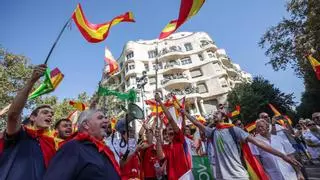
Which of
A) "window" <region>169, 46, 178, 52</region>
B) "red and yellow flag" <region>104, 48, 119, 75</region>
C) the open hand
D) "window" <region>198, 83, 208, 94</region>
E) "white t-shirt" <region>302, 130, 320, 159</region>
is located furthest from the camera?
"window" <region>169, 46, 178, 52</region>

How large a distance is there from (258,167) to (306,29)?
46.6ft

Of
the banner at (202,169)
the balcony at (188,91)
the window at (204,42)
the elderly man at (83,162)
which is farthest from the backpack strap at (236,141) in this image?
the window at (204,42)

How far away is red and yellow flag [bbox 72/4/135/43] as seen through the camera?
18.4 ft

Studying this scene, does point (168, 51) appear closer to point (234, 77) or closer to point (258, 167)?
point (234, 77)

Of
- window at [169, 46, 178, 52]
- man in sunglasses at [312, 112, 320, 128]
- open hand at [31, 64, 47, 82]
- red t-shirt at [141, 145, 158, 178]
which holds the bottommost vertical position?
red t-shirt at [141, 145, 158, 178]

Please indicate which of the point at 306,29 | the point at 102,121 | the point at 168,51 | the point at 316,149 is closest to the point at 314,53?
the point at 306,29

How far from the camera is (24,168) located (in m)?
2.70

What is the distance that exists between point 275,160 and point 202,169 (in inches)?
54.4

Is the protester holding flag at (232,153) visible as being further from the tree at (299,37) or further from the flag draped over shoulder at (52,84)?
the tree at (299,37)

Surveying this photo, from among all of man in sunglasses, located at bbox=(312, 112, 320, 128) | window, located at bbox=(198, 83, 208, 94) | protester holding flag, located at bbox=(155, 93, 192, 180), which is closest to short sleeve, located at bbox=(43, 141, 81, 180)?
protester holding flag, located at bbox=(155, 93, 192, 180)

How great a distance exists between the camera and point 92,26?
5.96 meters

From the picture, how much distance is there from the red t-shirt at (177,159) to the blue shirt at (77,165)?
2.88m

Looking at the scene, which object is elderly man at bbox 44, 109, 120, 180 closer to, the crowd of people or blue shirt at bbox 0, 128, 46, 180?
the crowd of people

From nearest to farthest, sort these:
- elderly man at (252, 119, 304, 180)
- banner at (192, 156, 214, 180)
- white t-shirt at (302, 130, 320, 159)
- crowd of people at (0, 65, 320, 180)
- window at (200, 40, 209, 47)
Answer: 1. crowd of people at (0, 65, 320, 180)
2. elderly man at (252, 119, 304, 180)
3. banner at (192, 156, 214, 180)
4. white t-shirt at (302, 130, 320, 159)
5. window at (200, 40, 209, 47)
